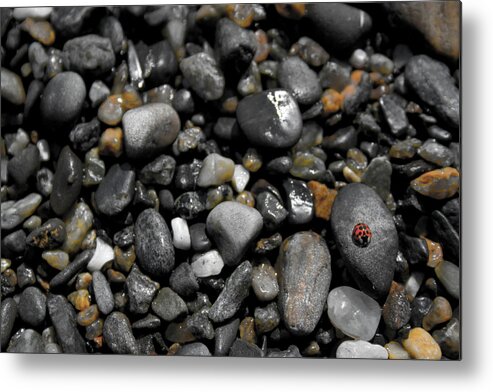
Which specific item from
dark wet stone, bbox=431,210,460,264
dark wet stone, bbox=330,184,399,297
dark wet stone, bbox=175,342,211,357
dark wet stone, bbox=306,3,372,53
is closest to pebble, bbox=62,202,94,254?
dark wet stone, bbox=175,342,211,357

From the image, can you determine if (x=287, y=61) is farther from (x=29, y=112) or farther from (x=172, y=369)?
(x=172, y=369)

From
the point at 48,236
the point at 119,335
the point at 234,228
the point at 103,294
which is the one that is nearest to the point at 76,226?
the point at 48,236

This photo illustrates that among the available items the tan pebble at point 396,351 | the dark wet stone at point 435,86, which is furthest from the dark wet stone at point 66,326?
the dark wet stone at point 435,86

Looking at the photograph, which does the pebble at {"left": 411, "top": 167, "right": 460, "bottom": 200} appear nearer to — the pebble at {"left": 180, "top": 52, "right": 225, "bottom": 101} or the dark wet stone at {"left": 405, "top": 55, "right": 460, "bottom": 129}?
the dark wet stone at {"left": 405, "top": 55, "right": 460, "bottom": 129}

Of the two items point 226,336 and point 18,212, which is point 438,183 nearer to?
point 226,336

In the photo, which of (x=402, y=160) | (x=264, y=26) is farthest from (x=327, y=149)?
(x=264, y=26)

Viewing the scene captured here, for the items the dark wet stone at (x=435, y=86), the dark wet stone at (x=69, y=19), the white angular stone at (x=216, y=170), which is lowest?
the white angular stone at (x=216, y=170)

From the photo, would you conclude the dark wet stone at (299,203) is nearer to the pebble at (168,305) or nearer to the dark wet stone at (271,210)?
the dark wet stone at (271,210)

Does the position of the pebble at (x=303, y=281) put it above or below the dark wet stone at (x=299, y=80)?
below
